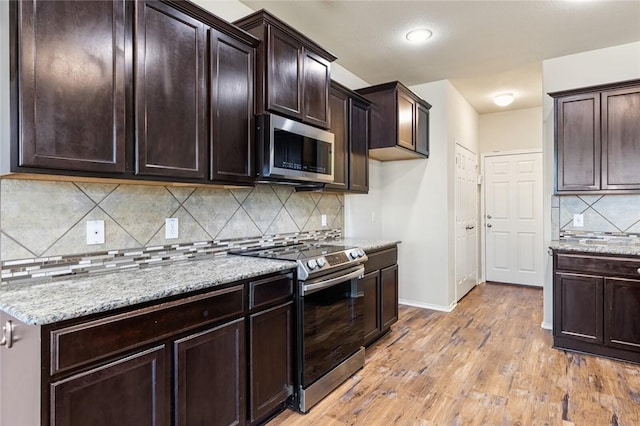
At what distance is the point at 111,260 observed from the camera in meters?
1.84

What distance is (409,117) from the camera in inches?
150

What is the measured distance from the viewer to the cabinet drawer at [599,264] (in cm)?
273

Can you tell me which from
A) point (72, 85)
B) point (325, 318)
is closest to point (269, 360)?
point (325, 318)

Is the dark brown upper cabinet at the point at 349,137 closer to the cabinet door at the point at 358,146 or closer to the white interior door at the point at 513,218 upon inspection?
the cabinet door at the point at 358,146

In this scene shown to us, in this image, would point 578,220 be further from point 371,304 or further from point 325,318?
point 325,318

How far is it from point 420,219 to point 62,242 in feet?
11.8

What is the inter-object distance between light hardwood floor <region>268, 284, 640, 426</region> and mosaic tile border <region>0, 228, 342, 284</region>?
1097 mm

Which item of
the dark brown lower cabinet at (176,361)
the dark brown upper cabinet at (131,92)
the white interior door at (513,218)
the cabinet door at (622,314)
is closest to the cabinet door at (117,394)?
the dark brown lower cabinet at (176,361)

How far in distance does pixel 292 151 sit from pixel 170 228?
0.90 metres

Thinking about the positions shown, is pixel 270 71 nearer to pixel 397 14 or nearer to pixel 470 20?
pixel 397 14

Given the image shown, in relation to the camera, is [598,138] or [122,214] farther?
[598,138]

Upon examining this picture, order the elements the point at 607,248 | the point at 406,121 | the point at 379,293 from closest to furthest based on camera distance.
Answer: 1. the point at 607,248
2. the point at 379,293
3. the point at 406,121

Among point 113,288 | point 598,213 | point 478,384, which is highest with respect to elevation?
point 598,213

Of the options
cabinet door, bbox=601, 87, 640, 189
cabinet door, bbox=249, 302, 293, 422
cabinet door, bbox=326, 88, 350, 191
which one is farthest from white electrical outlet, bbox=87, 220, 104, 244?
cabinet door, bbox=601, 87, 640, 189
